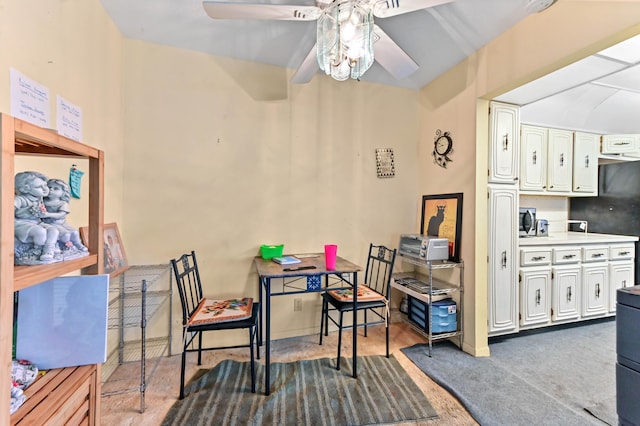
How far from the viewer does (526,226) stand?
3.15 m

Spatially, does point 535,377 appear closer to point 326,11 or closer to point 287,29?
point 326,11

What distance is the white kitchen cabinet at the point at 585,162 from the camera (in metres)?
3.34

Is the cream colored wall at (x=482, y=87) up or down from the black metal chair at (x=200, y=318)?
up

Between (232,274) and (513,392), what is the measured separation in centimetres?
232

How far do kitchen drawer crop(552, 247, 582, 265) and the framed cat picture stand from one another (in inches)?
44.6

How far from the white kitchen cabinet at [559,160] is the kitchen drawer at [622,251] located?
760 mm

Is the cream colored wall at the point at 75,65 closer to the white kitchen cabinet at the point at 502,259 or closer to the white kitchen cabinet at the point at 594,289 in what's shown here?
the white kitchen cabinet at the point at 502,259

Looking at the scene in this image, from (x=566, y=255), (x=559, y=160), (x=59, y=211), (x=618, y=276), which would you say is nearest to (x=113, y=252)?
(x=59, y=211)

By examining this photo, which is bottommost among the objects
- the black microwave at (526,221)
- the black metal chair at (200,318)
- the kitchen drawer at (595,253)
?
the black metal chair at (200,318)

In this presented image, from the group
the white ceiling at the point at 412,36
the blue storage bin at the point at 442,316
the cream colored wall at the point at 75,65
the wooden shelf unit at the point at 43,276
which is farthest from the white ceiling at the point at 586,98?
the cream colored wall at the point at 75,65

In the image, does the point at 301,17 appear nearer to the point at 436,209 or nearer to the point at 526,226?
the point at 436,209

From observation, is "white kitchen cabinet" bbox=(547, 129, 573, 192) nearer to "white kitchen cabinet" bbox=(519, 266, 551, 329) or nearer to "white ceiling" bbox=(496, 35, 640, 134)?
"white ceiling" bbox=(496, 35, 640, 134)

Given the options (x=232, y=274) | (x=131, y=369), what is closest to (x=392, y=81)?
(x=232, y=274)

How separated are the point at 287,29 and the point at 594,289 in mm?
3997
